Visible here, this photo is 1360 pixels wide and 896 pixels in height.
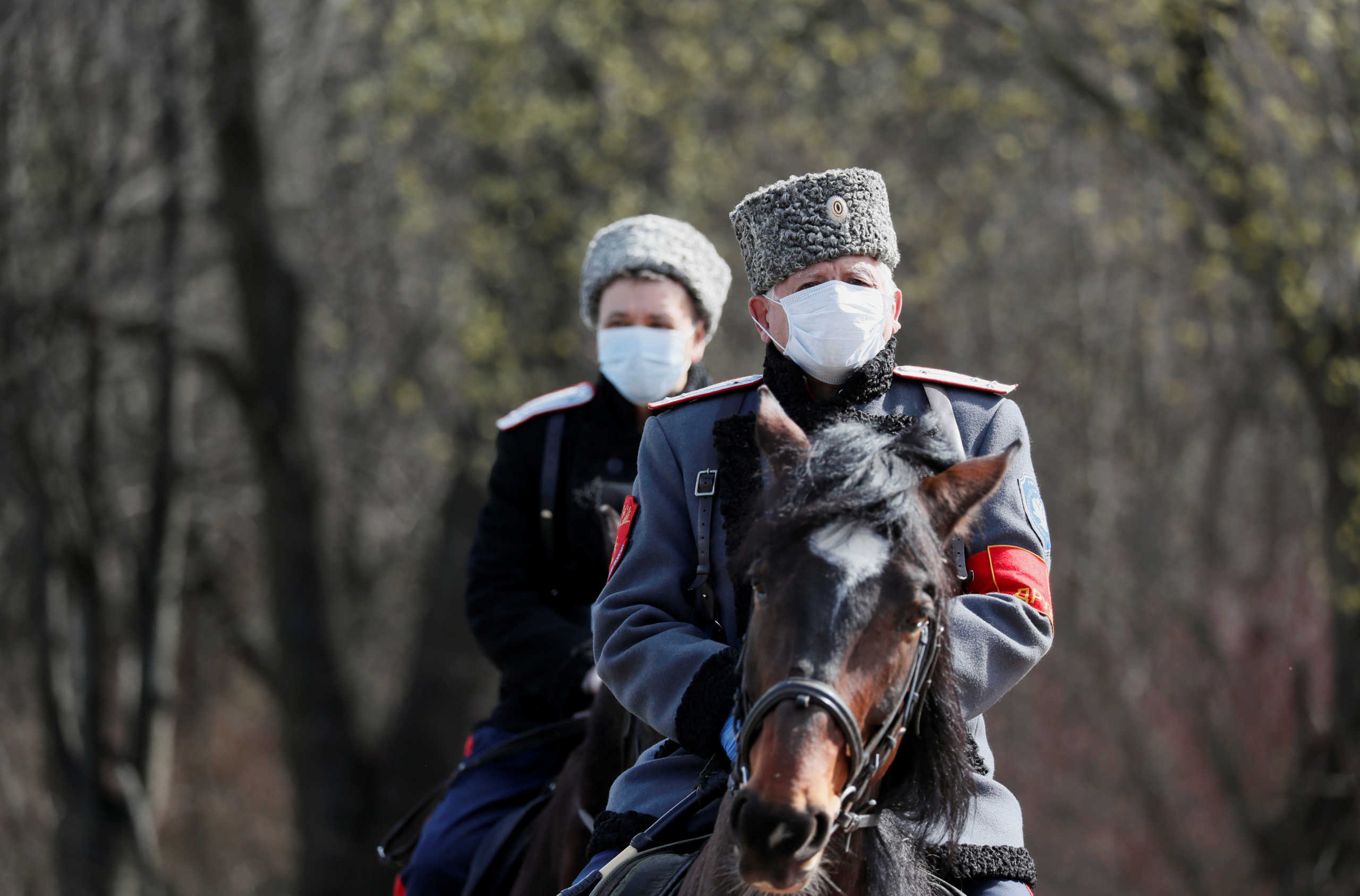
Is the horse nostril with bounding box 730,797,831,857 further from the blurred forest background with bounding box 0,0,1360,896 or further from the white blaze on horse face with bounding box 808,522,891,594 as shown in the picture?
the blurred forest background with bounding box 0,0,1360,896

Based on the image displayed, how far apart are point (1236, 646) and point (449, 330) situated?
988 cm

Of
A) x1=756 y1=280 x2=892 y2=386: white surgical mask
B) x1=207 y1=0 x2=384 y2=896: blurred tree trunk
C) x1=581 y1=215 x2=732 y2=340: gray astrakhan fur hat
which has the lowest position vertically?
x1=207 y1=0 x2=384 y2=896: blurred tree trunk

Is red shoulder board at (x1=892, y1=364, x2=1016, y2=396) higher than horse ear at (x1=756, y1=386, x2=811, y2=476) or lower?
higher

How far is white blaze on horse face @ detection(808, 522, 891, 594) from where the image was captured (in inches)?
97.0

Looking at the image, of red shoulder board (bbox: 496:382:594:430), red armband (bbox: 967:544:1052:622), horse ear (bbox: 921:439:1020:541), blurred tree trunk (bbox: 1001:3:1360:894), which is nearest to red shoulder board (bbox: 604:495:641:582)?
red armband (bbox: 967:544:1052:622)

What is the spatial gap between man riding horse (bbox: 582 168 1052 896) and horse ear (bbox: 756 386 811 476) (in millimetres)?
225

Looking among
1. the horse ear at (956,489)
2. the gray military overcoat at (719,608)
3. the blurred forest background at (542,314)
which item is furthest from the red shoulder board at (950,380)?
the blurred forest background at (542,314)

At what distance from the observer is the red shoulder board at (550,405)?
4934mm

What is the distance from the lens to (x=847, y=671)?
2.42 m

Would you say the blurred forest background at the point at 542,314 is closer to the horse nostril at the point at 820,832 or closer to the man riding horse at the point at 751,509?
the man riding horse at the point at 751,509

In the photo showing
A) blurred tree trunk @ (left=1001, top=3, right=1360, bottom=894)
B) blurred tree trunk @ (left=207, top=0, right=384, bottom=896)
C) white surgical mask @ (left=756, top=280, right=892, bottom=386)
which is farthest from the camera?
blurred tree trunk @ (left=207, top=0, right=384, bottom=896)

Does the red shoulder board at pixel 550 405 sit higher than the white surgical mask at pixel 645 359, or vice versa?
the white surgical mask at pixel 645 359

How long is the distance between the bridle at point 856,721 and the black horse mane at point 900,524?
1.6 inches

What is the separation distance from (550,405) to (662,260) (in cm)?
61
